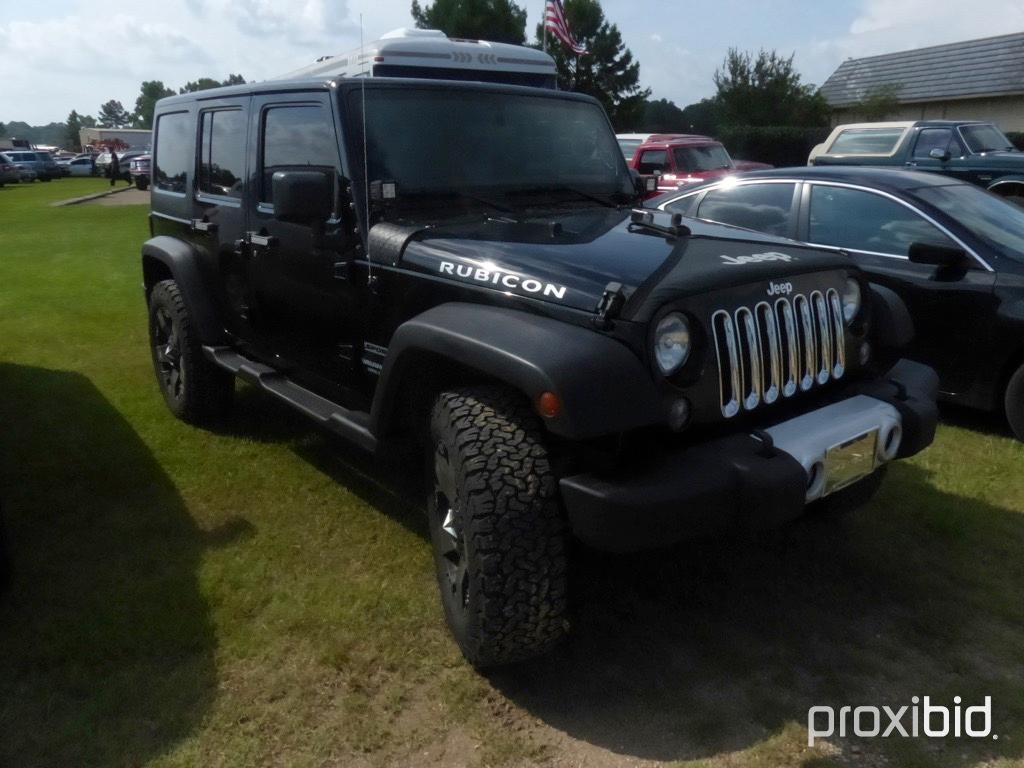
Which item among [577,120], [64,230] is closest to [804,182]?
[577,120]

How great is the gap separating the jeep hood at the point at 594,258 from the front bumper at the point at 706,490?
0.47 metres

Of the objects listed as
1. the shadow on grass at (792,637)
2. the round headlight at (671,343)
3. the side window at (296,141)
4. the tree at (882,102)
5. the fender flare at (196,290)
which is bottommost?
the shadow on grass at (792,637)

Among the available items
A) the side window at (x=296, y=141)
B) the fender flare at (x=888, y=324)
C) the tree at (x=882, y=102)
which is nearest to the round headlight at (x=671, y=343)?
the fender flare at (x=888, y=324)

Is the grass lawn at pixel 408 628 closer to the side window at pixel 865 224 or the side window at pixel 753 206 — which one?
the side window at pixel 865 224

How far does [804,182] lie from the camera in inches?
233

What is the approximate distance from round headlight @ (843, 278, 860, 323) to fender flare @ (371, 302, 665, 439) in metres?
1.18

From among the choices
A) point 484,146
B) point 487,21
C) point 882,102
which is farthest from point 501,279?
point 487,21

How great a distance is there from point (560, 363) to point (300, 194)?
1419mm

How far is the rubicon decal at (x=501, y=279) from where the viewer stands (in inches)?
113

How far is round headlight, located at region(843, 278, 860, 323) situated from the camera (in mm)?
3417

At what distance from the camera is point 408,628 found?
3.31 metres

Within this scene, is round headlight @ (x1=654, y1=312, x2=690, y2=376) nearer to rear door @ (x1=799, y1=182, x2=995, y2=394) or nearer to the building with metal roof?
rear door @ (x1=799, y1=182, x2=995, y2=394)

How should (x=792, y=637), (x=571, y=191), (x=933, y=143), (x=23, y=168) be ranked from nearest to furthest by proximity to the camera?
(x=792, y=637) → (x=571, y=191) → (x=933, y=143) → (x=23, y=168)

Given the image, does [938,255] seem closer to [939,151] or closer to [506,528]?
[506,528]
